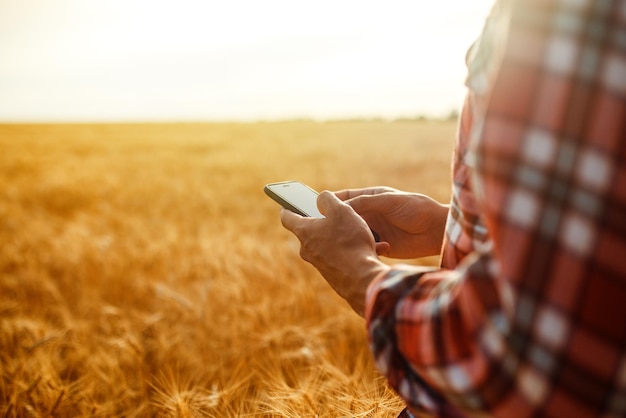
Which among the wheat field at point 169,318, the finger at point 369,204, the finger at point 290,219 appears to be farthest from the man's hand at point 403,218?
the wheat field at point 169,318

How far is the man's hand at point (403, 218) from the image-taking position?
0.82 metres

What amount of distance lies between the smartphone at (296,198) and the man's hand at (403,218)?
0.04m

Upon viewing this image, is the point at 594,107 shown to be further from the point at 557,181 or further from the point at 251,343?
the point at 251,343

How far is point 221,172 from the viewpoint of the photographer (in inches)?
276

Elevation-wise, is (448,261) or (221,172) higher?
(448,261)

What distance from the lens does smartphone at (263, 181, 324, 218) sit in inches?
33.8

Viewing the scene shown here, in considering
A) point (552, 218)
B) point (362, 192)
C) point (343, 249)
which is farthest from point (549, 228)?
point (362, 192)

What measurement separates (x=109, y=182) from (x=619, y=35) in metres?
5.67

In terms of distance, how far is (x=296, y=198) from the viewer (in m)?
0.91

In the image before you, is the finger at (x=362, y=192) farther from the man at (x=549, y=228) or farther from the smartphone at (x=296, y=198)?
the man at (x=549, y=228)

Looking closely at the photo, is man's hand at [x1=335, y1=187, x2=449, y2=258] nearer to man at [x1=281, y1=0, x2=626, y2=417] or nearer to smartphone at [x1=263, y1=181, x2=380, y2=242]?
smartphone at [x1=263, y1=181, x2=380, y2=242]

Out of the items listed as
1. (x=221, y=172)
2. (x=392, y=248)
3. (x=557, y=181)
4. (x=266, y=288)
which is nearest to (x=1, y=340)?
(x=266, y=288)

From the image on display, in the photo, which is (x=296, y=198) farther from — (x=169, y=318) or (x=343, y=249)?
(x=169, y=318)

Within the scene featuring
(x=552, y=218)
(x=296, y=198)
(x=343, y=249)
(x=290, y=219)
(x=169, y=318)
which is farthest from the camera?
(x=169, y=318)
